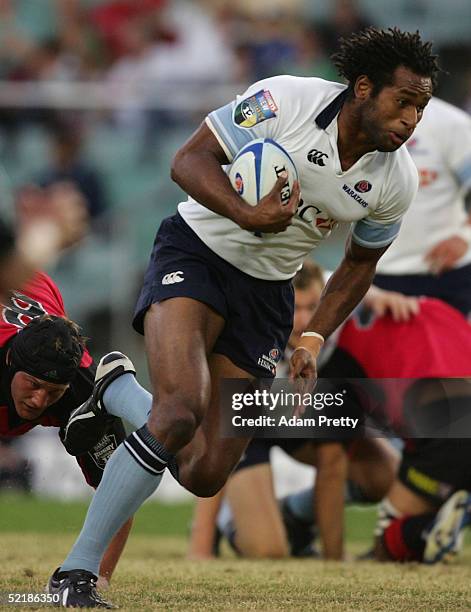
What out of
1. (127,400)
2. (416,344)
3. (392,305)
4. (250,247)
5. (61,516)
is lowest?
(61,516)

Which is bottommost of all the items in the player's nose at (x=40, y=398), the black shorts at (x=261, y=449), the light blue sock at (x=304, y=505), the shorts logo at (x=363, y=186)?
the light blue sock at (x=304, y=505)

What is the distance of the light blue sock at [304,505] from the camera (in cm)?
821

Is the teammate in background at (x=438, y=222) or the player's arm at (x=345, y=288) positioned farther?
the teammate in background at (x=438, y=222)

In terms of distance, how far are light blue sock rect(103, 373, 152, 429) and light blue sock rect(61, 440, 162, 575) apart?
67 cm

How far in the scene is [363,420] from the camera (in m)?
7.68

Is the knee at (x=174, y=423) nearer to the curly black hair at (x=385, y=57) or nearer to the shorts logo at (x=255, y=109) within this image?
the shorts logo at (x=255, y=109)

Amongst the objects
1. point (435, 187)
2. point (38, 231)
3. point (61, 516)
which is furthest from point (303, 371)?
point (61, 516)

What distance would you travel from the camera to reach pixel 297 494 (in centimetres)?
834

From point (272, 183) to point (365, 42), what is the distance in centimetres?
77

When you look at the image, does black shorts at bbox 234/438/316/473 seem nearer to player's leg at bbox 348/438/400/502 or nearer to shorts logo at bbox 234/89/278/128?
player's leg at bbox 348/438/400/502

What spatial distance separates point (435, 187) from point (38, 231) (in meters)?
2.81

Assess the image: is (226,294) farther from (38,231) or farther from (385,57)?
(38,231)

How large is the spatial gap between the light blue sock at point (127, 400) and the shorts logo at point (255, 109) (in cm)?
127

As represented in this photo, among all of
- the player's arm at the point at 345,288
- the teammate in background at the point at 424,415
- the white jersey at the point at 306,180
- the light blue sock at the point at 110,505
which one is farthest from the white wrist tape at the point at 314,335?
the teammate in background at the point at 424,415
